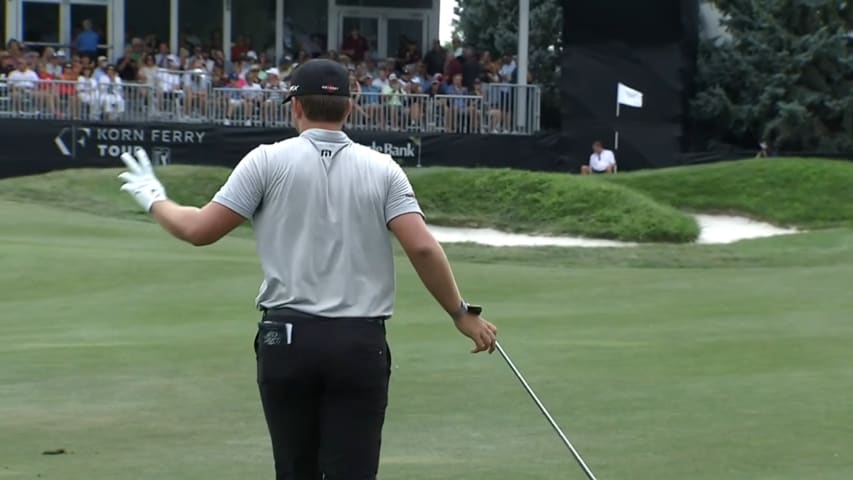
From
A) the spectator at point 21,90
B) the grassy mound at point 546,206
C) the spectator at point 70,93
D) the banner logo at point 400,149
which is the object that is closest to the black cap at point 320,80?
the grassy mound at point 546,206

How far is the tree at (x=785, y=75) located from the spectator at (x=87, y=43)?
1366 centimetres

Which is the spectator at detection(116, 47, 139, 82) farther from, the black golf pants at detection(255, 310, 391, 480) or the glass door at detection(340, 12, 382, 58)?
the black golf pants at detection(255, 310, 391, 480)

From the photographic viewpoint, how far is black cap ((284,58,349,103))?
16.8 feet

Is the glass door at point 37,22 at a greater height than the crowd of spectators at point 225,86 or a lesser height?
greater

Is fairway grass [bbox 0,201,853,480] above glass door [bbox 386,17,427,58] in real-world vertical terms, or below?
below

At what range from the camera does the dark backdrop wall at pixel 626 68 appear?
3372cm

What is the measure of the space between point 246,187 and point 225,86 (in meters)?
26.8

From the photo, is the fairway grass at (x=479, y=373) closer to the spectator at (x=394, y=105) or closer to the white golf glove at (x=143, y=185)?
the white golf glove at (x=143, y=185)

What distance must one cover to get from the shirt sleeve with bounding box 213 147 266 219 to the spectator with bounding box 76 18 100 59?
2994cm

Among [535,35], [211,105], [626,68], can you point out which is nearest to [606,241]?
[211,105]

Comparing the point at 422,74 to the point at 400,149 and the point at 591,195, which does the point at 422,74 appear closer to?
the point at 400,149

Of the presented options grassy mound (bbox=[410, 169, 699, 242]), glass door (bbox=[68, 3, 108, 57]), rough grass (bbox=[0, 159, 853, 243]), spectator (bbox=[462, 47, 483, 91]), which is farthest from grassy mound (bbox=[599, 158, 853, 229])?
glass door (bbox=[68, 3, 108, 57])

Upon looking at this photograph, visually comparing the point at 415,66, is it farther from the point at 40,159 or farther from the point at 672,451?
the point at 672,451

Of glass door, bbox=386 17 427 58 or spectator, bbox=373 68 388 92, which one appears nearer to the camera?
spectator, bbox=373 68 388 92
